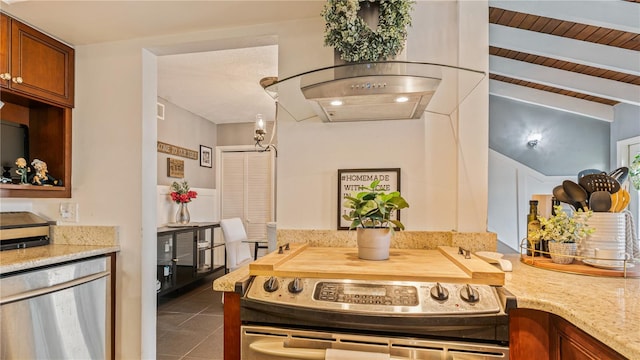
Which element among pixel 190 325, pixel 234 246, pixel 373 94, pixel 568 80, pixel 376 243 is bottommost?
pixel 190 325

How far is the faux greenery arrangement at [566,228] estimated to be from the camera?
1.45m

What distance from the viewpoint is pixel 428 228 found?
1784 mm

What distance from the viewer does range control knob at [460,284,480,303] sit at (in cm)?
110

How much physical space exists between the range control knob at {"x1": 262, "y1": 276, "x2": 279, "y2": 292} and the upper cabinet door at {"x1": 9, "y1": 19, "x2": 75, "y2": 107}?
1811 millimetres

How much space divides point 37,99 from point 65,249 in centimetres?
90

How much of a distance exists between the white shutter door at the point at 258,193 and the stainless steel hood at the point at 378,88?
149 inches

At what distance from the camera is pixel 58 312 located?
177cm

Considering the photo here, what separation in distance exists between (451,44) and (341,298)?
4.68 ft

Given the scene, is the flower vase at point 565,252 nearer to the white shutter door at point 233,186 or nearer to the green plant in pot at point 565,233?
the green plant in pot at point 565,233

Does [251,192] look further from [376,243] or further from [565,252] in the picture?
[565,252]

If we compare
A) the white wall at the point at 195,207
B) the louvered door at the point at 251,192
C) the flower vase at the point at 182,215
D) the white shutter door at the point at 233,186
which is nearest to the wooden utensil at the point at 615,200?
the white wall at the point at 195,207

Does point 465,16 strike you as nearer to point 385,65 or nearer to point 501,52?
point 385,65

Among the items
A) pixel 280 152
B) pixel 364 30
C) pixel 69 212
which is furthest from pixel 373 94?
pixel 69 212

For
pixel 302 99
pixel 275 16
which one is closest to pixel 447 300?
pixel 302 99
